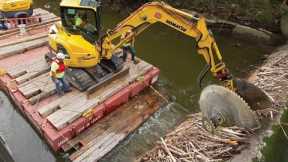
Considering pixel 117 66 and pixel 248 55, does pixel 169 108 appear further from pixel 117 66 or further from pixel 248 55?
pixel 248 55

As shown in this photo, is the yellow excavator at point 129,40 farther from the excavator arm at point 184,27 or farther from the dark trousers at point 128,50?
the dark trousers at point 128,50

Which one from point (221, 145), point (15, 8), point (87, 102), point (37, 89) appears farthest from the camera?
point (15, 8)

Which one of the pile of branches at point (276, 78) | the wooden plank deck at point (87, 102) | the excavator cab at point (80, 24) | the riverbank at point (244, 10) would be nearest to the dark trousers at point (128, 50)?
the wooden plank deck at point (87, 102)

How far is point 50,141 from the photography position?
10.3 metres

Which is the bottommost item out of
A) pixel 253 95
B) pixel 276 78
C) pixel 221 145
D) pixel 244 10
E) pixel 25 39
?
pixel 221 145

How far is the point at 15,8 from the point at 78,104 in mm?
5633

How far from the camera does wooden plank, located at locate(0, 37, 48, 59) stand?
13.3m

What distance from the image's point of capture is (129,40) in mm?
11758

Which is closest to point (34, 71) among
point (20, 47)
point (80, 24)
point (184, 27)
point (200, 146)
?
point (20, 47)

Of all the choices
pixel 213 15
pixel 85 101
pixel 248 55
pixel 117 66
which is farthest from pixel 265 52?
pixel 85 101

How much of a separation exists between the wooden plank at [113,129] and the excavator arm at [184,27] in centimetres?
203

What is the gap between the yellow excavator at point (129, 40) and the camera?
30.2ft

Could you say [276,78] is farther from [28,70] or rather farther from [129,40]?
[28,70]

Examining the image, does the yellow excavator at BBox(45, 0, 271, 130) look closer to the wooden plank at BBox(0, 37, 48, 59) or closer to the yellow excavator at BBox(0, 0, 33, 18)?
the wooden plank at BBox(0, 37, 48, 59)
